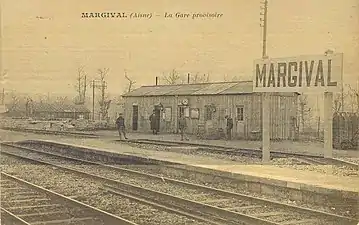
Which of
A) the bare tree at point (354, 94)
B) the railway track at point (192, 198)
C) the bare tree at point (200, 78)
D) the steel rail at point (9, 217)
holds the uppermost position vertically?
the bare tree at point (200, 78)

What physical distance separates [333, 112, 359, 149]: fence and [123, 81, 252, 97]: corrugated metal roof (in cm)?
28

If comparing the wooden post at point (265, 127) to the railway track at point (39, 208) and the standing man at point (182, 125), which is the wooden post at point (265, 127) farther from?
the railway track at point (39, 208)

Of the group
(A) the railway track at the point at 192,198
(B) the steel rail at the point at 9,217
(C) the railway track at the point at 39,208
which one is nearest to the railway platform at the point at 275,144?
(A) the railway track at the point at 192,198

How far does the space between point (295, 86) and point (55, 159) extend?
732mm

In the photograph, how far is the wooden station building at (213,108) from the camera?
1.66 meters

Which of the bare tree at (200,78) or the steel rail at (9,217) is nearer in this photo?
the steel rail at (9,217)

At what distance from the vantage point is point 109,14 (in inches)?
64.5

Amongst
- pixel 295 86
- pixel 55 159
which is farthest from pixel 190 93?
pixel 55 159

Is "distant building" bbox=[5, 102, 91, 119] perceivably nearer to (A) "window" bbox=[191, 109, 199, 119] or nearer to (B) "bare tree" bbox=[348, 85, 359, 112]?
(A) "window" bbox=[191, 109, 199, 119]

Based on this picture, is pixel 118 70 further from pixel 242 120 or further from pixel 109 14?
pixel 242 120

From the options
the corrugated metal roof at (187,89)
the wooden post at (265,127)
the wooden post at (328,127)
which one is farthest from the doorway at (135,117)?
the wooden post at (328,127)

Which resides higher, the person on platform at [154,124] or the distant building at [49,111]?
the distant building at [49,111]

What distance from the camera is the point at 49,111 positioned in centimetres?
163

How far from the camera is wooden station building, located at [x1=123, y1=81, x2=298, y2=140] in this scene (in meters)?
1.66
